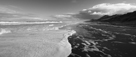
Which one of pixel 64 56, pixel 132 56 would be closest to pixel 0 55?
pixel 64 56

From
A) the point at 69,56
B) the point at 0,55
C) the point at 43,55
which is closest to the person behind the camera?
the point at 0,55

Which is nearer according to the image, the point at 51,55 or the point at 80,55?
the point at 51,55

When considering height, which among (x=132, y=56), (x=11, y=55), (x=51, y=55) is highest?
(x=11, y=55)

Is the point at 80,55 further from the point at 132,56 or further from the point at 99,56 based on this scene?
the point at 132,56

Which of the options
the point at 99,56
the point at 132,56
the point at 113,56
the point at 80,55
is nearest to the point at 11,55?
the point at 80,55

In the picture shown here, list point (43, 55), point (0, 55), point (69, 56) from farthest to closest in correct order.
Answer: point (69, 56)
point (43, 55)
point (0, 55)

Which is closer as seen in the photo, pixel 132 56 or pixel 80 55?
pixel 132 56

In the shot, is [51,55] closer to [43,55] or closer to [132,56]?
[43,55]

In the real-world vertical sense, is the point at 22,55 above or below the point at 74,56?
above

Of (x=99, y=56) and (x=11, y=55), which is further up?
(x=11, y=55)
